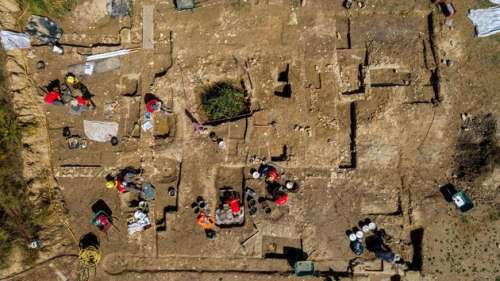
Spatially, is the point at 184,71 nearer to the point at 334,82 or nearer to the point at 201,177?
the point at 201,177

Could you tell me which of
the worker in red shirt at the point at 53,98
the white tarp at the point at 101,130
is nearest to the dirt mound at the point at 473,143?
the white tarp at the point at 101,130

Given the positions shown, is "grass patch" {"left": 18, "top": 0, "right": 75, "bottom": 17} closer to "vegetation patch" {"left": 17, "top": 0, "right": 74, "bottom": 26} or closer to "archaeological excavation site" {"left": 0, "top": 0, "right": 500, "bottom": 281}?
"vegetation patch" {"left": 17, "top": 0, "right": 74, "bottom": 26}

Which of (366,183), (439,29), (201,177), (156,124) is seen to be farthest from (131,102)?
(439,29)

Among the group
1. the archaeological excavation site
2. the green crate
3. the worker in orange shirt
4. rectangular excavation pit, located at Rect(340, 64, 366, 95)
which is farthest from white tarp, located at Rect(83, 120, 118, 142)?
rectangular excavation pit, located at Rect(340, 64, 366, 95)

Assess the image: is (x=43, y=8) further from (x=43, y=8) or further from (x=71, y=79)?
(x=71, y=79)

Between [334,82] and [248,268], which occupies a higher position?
[334,82]

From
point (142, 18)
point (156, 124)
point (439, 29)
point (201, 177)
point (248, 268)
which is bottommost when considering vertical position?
point (248, 268)
